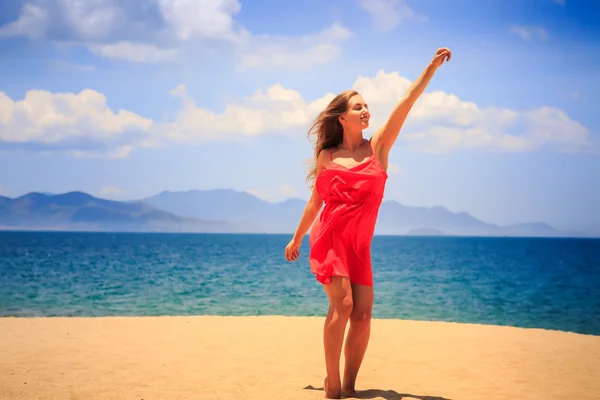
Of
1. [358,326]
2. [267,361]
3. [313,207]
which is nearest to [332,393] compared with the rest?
[358,326]

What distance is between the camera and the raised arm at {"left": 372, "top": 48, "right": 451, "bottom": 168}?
469 centimetres

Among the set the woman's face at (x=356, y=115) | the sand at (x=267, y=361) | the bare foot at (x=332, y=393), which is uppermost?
the woman's face at (x=356, y=115)

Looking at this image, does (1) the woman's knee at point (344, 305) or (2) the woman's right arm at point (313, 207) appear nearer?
(1) the woman's knee at point (344, 305)

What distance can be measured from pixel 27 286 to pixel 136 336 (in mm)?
18417

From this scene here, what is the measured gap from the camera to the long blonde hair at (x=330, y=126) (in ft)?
16.0

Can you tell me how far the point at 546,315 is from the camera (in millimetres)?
20625

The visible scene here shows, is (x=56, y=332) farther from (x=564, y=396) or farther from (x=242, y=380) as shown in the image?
(x=564, y=396)

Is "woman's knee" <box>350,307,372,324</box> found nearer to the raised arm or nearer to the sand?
the sand

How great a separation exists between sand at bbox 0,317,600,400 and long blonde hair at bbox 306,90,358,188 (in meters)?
1.94

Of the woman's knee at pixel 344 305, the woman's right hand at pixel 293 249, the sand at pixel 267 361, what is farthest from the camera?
the sand at pixel 267 361

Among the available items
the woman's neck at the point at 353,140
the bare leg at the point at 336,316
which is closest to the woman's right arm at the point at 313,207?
the woman's neck at the point at 353,140

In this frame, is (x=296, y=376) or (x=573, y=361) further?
(x=573, y=361)

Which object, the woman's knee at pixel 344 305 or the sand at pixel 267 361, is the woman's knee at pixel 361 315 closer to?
the woman's knee at pixel 344 305

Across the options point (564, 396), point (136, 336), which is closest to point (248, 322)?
point (136, 336)
